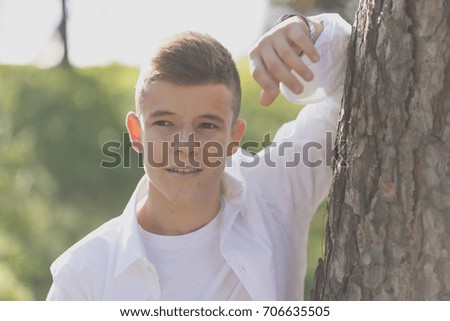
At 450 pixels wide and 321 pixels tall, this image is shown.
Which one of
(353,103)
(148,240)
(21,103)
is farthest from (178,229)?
(21,103)

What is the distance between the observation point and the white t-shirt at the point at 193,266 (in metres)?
2.06

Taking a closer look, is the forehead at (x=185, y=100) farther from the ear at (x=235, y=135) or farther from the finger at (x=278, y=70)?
the finger at (x=278, y=70)

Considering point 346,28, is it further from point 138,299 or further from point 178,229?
point 138,299

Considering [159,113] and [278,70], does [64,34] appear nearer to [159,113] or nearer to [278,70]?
[159,113]

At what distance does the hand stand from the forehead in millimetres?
293

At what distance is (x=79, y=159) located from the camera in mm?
5078

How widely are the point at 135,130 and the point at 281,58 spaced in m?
0.63

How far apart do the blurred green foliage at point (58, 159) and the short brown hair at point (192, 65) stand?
8.16 feet

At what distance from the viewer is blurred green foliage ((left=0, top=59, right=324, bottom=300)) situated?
4.65 metres

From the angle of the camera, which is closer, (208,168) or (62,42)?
(208,168)

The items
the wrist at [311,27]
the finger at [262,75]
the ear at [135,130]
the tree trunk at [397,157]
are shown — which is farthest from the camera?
the ear at [135,130]

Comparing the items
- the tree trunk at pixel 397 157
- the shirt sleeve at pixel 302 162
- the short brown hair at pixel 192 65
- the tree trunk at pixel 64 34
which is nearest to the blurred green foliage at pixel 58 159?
the tree trunk at pixel 64 34
